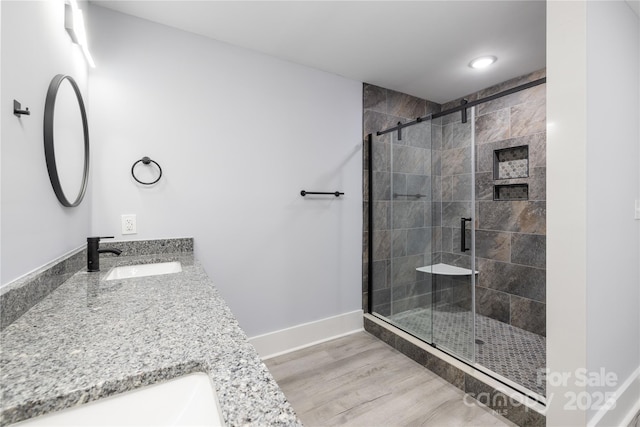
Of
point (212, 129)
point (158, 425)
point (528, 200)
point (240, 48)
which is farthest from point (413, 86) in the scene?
point (158, 425)

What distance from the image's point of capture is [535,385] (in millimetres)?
1723

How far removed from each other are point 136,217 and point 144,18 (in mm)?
1295

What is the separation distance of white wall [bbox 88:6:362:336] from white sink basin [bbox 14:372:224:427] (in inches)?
60.3

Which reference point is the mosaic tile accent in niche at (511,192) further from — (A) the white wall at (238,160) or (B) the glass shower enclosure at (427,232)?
(A) the white wall at (238,160)

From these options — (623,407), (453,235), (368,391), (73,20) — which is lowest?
(368,391)

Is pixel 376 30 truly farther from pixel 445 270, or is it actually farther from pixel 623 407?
pixel 623 407

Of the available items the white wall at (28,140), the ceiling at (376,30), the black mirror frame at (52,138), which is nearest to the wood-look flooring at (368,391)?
the white wall at (28,140)

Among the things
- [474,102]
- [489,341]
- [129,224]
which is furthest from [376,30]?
[489,341]

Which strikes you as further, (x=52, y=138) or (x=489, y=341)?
(x=489, y=341)

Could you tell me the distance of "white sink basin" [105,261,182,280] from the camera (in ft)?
5.03

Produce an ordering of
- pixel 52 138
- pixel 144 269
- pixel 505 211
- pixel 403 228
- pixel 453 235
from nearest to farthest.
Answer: pixel 52 138 < pixel 144 269 < pixel 453 235 < pixel 403 228 < pixel 505 211

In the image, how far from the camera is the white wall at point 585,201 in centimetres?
124

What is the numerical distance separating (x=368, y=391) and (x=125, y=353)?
1630mm

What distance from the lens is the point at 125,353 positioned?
646mm
